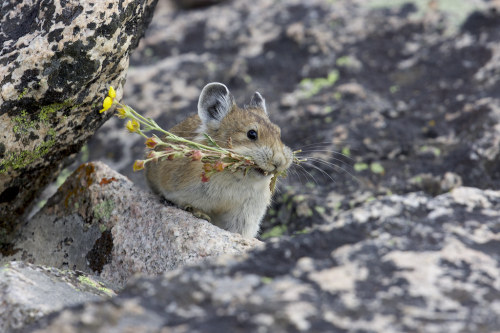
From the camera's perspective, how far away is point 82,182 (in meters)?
6.25

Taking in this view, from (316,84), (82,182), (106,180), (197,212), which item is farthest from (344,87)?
(82,182)

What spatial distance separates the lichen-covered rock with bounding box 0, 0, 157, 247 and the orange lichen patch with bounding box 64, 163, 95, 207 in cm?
73

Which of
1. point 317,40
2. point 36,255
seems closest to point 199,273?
point 36,255

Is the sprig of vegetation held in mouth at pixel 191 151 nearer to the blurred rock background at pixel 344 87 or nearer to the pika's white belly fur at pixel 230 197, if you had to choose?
the pika's white belly fur at pixel 230 197

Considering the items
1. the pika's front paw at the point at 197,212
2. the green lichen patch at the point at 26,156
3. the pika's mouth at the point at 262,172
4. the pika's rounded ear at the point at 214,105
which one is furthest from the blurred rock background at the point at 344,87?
the green lichen patch at the point at 26,156

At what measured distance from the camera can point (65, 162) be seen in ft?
22.1

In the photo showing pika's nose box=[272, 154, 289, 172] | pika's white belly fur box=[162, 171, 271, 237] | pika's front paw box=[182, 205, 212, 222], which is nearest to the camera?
pika's nose box=[272, 154, 289, 172]

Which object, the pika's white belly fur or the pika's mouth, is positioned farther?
the pika's white belly fur

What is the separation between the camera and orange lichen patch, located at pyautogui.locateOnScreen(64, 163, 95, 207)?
244 inches

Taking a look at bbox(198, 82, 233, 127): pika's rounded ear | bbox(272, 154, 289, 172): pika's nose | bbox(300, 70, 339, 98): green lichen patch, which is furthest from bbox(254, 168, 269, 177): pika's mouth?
bbox(300, 70, 339, 98): green lichen patch

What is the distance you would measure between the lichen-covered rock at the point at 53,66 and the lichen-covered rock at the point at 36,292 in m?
1.37

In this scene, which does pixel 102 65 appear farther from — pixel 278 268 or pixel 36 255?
pixel 278 268

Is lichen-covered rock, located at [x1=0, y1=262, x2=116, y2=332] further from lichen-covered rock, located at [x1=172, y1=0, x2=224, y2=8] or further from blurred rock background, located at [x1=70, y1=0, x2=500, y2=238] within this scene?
lichen-covered rock, located at [x1=172, y1=0, x2=224, y2=8]

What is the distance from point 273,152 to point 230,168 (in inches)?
21.0
